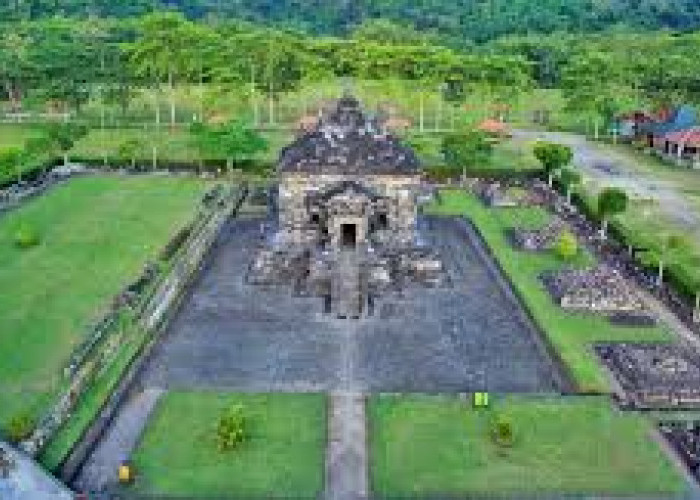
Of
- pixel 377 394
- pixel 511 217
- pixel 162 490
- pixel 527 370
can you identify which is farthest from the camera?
pixel 511 217

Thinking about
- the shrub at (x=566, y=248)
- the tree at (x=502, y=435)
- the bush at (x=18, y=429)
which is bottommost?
the tree at (x=502, y=435)

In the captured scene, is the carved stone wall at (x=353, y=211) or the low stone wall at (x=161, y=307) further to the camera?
the carved stone wall at (x=353, y=211)

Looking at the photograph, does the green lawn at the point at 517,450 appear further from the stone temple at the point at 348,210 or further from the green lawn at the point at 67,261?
the stone temple at the point at 348,210

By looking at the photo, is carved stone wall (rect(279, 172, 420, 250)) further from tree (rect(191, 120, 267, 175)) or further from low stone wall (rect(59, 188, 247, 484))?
tree (rect(191, 120, 267, 175))

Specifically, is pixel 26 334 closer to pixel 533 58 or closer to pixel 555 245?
pixel 555 245

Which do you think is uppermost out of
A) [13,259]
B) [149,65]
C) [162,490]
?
[149,65]

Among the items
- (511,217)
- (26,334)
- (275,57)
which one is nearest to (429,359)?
(26,334)

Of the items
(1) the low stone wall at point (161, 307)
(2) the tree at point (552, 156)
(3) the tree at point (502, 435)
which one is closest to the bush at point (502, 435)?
(3) the tree at point (502, 435)

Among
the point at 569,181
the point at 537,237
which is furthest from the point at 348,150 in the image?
the point at 569,181
